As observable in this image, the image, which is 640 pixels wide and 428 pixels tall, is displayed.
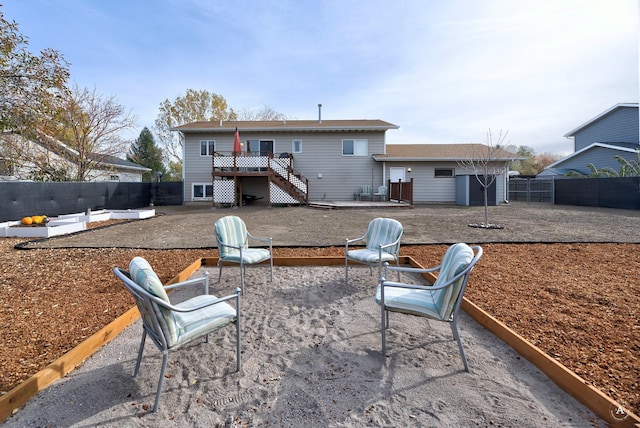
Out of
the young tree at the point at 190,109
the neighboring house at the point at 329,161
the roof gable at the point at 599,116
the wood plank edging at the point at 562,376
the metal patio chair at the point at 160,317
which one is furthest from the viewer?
the young tree at the point at 190,109

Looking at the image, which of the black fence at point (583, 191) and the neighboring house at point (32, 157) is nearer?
the neighboring house at point (32, 157)

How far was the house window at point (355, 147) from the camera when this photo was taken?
19031 millimetres

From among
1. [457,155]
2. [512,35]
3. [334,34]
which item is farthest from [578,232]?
[457,155]

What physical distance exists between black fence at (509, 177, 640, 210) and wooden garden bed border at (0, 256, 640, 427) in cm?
1737

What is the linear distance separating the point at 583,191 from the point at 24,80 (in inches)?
917

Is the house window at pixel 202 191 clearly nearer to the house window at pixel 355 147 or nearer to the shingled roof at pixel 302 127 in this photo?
the shingled roof at pixel 302 127

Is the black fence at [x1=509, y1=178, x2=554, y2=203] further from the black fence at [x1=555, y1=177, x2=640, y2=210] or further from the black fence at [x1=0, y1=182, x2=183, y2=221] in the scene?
the black fence at [x1=0, y1=182, x2=183, y2=221]

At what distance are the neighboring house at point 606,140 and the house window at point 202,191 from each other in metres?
24.6

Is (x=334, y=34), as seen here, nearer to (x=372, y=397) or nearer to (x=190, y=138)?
(x=372, y=397)

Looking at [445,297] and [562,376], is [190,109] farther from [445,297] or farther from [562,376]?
[562,376]

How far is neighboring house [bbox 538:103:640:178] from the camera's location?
66.6 feet

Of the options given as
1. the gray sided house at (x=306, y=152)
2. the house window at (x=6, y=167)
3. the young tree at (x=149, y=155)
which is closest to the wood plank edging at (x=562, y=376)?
the gray sided house at (x=306, y=152)

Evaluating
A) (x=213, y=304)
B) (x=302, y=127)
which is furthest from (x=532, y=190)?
(x=213, y=304)

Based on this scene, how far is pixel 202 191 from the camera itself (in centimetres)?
1934
